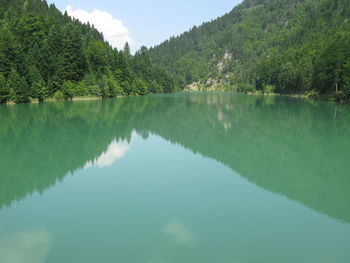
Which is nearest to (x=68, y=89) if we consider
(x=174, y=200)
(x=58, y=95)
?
(x=58, y=95)

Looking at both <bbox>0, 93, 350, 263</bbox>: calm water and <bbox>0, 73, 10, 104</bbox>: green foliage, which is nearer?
<bbox>0, 93, 350, 263</bbox>: calm water

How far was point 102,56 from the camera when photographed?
304 feet

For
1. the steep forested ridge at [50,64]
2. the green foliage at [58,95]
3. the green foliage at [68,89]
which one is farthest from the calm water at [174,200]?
the green foliage at [68,89]

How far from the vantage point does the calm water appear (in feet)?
25.2

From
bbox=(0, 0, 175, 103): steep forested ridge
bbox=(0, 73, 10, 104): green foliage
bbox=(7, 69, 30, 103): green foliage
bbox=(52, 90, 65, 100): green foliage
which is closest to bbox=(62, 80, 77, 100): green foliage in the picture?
bbox=(0, 0, 175, 103): steep forested ridge

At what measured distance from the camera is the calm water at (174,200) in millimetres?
7680

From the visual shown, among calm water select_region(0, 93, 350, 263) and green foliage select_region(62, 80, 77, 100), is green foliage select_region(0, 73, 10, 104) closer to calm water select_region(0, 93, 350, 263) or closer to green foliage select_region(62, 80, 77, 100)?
green foliage select_region(62, 80, 77, 100)

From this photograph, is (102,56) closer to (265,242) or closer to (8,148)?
(8,148)

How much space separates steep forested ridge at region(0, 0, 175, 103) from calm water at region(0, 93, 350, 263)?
141 ft

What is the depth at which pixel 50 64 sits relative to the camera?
230 feet

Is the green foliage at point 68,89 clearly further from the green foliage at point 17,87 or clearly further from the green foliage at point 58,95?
the green foliage at point 17,87

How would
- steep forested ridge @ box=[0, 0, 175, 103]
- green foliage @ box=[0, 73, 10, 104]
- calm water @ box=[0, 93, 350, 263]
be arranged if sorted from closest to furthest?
calm water @ box=[0, 93, 350, 263]
green foliage @ box=[0, 73, 10, 104]
steep forested ridge @ box=[0, 0, 175, 103]

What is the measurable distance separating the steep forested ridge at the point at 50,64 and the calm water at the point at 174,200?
42.9 metres

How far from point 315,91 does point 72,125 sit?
202ft
